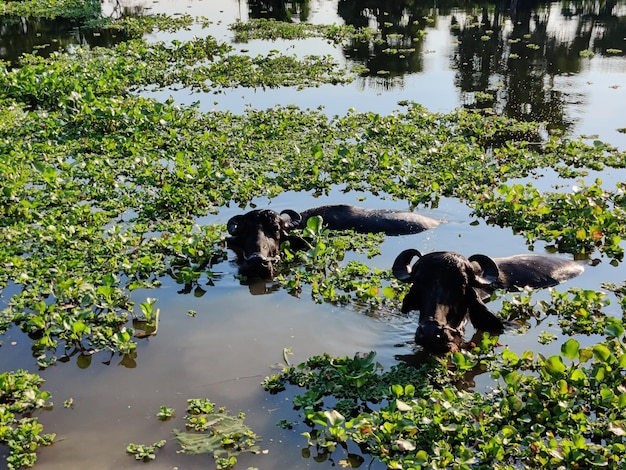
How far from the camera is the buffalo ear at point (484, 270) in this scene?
21.6ft

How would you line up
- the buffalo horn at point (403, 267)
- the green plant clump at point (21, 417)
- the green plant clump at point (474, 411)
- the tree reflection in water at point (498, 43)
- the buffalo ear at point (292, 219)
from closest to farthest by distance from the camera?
the green plant clump at point (474, 411), the green plant clump at point (21, 417), the buffalo horn at point (403, 267), the buffalo ear at point (292, 219), the tree reflection in water at point (498, 43)

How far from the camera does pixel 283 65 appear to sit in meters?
17.0

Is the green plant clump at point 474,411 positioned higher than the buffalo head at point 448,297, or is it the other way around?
the buffalo head at point 448,297

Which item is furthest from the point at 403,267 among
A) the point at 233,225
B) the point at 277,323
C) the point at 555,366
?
the point at 233,225

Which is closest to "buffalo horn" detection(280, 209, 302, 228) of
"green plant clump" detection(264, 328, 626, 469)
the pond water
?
the pond water

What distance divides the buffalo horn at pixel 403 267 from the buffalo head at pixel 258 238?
1596 mm

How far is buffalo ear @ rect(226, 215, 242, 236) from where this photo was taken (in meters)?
8.31

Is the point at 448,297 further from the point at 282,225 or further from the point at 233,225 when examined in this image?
the point at 233,225

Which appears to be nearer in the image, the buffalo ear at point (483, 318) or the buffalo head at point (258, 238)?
the buffalo ear at point (483, 318)

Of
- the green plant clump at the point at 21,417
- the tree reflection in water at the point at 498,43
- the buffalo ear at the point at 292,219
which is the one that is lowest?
the green plant clump at the point at 21,417

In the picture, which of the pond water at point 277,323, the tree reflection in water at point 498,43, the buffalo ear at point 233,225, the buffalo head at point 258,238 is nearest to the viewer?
the pond water at point 277,323

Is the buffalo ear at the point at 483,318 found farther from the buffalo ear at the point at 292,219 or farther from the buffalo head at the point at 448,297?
the buffalo ear at the point at 292,219

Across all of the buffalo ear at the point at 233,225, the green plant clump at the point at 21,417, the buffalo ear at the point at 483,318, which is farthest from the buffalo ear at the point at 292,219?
the green plant clump at the point at 21,417

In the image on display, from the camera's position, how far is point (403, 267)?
679 cm
